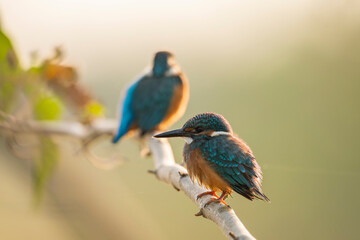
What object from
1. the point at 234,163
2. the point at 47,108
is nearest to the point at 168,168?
the point at 234,163

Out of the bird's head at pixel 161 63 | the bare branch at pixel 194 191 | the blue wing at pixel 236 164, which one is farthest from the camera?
the bird's head at pixel 161 63

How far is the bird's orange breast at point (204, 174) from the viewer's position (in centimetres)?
145

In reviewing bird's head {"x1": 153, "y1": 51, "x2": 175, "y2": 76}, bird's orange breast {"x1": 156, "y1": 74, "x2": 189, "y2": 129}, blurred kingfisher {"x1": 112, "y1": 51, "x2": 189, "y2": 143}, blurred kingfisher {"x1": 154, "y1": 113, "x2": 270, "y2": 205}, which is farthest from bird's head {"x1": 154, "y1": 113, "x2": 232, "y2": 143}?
bird's head {"x1": 153, "y1": 51, "x2": 175, "y2": 76}

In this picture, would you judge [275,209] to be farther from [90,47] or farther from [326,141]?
[90,47]

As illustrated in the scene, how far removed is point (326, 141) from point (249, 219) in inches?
36.5

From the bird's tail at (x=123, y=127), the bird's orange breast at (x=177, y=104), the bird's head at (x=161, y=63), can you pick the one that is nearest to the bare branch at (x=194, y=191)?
the bird's tail at (x=123, y=127)

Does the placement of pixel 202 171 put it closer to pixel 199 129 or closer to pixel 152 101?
pixel 199 129

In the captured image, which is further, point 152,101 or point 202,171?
point 152,101

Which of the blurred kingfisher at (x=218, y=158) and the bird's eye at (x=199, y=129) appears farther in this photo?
the bird's eye at (x=199, y=129)

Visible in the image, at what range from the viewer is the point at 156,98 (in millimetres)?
3053

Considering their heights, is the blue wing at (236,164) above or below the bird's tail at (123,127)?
above

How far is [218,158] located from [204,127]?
0.34ft

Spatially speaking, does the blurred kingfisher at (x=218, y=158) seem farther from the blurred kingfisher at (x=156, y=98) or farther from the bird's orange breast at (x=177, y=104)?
the bird's orange breast at (x=177, y=104)

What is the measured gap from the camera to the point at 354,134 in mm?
3912
